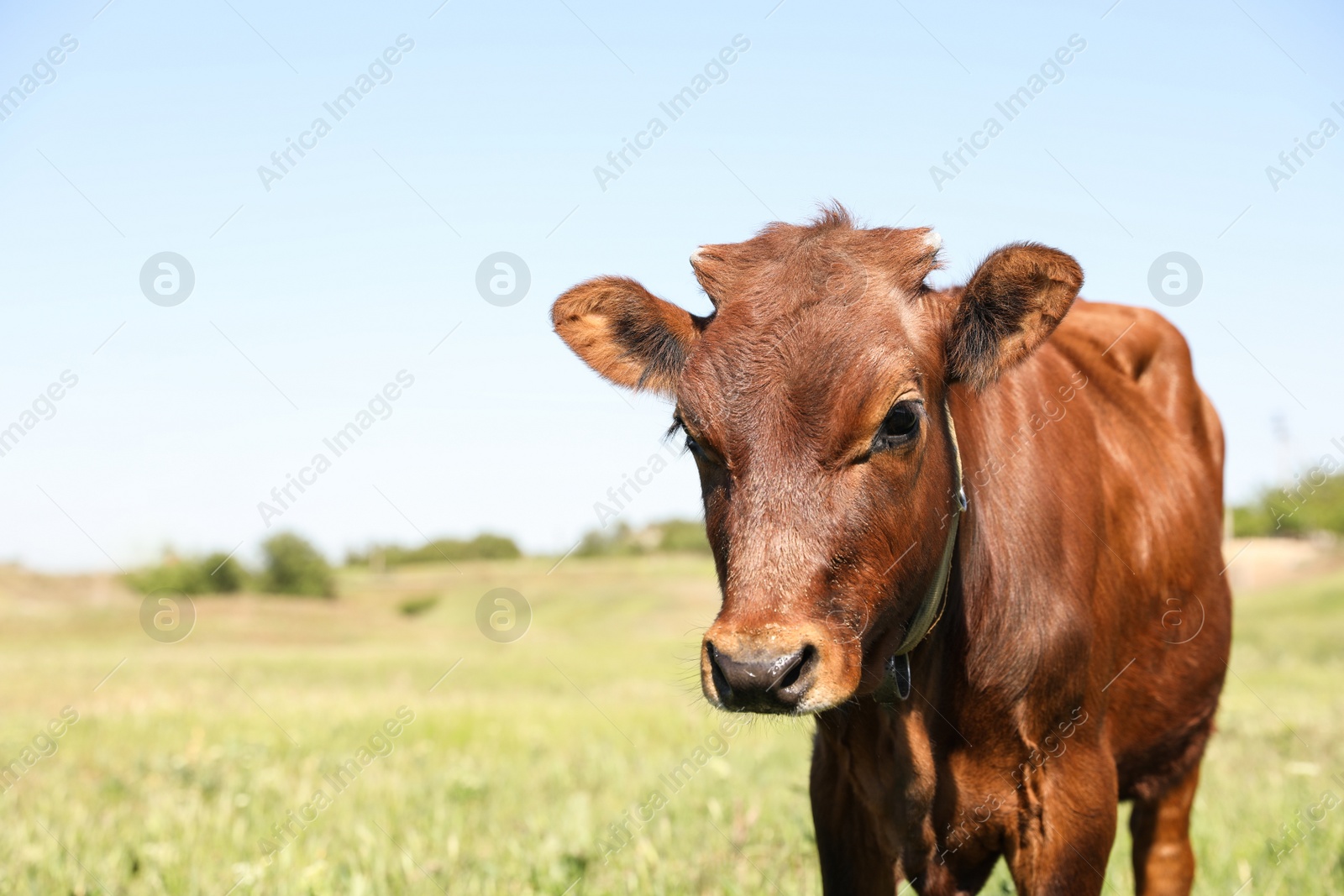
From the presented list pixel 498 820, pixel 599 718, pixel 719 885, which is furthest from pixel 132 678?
pixel 719 885

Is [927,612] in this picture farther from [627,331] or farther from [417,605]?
[417,605]

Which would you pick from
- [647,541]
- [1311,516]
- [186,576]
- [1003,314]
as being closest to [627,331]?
[1003,314]

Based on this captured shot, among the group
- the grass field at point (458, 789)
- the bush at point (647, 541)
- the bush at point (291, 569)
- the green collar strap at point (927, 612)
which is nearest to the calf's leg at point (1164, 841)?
the grass field at point (458, 789)

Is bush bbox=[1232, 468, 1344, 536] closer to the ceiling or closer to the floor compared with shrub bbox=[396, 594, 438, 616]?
closer to the ceiling

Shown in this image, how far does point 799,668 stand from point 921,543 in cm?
70

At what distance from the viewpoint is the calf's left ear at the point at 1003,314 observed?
313cm

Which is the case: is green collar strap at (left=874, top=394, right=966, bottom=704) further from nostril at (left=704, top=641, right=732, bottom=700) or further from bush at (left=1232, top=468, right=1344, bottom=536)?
bush at (left=1232, top=468, right=1344, bottom=536)

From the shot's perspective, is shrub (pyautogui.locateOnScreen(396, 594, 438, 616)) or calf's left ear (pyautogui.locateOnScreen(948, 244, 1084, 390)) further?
shrub (pyautogui.locateOnScreen(396, 594, 438, 616))

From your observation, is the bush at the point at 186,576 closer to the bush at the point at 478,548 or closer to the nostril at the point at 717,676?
the bush at the point at 478,548

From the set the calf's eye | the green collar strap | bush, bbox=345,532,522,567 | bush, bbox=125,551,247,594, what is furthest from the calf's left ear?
bush, bbox=345,532,522,567

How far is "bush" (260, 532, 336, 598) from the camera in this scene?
205 feet

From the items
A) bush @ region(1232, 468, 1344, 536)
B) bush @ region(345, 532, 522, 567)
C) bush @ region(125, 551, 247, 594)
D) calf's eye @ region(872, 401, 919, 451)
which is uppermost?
bush @ region(1232, 468, 1344, 536)

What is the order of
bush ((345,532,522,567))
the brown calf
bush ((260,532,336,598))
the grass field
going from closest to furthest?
the brown calf
the grass field
bush ((260,532,336,598))
bush ((345,532,522,567))

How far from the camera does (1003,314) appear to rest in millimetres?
3221
